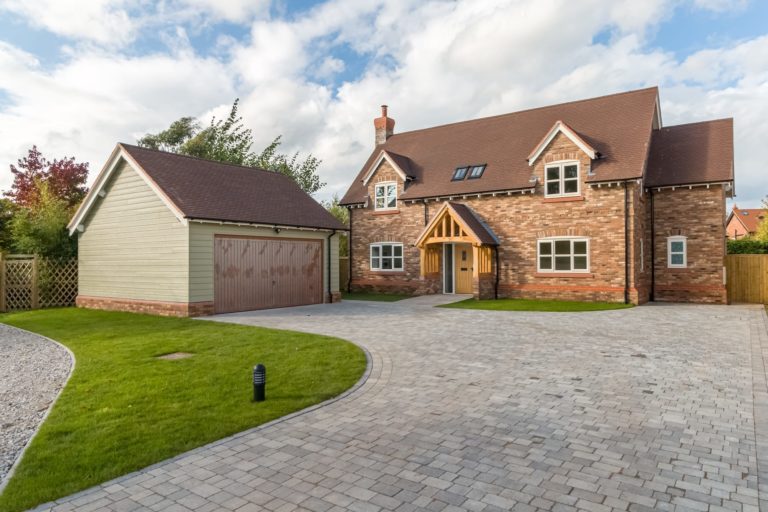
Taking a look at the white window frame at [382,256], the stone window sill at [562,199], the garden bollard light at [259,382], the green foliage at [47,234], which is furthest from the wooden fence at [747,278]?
the green foliage at [47,234]

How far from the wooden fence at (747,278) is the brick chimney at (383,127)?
19356 millimetres

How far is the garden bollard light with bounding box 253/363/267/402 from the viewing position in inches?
266

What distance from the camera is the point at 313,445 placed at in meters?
5.33

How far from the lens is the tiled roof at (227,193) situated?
16.8 m

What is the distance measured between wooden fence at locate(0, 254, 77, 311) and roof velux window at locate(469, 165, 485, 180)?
18503 millimetres

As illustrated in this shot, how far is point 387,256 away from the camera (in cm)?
2641

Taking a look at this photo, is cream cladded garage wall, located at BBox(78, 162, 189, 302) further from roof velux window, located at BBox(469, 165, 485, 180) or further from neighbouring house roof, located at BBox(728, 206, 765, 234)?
neighbouring house roof, located at BBox(728, 206, 765, 234)

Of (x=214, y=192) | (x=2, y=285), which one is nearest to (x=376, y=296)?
(x=214, y=192)

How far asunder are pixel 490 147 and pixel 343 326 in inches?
601

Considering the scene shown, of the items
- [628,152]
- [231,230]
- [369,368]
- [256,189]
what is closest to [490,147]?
[628,152]

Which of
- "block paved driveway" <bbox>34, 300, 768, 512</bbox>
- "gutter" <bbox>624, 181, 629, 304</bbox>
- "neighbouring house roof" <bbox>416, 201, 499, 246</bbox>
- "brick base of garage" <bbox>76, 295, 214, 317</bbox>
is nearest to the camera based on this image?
"block paved driveway" <bbox>34, 300, 768, 512</bbox>

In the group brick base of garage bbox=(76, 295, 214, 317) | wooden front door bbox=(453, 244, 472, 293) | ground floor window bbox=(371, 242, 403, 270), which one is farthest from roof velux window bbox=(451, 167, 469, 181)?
brick base of garage bbox=(76, 295, 214, 317)

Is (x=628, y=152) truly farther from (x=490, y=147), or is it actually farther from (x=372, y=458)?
(x=372, y=458)

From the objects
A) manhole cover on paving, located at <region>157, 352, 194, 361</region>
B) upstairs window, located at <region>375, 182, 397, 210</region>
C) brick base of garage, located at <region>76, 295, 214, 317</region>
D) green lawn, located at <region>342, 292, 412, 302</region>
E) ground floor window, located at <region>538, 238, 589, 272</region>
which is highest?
upstairs window, located at <region>375, 182, 397, 210</region>
